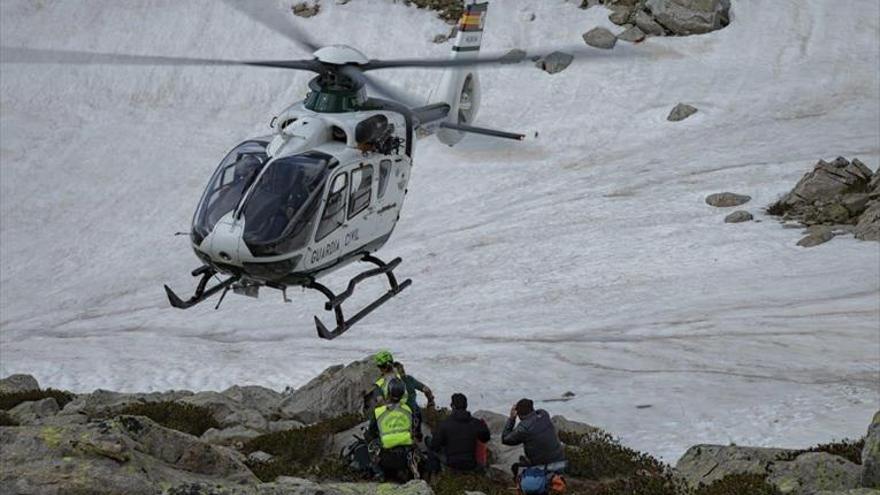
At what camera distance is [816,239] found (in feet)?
105

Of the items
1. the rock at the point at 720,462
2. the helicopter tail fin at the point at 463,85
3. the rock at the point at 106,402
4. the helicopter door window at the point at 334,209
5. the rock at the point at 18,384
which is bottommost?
the rock at the point at 18,384

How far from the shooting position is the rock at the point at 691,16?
48344 millimetres

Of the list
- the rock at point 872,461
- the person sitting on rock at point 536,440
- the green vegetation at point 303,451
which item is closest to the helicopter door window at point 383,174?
the green vegetation at point 303,451

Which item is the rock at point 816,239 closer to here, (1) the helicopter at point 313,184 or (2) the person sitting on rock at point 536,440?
(1) the helicopter at point 313,184

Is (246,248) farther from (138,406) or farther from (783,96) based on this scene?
(783,96)

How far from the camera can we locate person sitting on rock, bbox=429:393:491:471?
1407 cm


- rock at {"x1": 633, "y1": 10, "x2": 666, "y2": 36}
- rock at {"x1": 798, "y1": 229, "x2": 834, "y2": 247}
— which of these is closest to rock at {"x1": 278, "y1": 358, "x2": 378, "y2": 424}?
rock at {"x1": 798, "y1": 229, "x2": 834, "y2": 247}

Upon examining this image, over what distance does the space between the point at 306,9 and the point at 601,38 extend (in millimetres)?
12730

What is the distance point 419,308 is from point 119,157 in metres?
17.5

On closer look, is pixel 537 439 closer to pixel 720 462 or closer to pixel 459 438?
pixel 459 438

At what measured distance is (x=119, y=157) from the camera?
145 feet

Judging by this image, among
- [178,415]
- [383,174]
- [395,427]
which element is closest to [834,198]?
[383,174]

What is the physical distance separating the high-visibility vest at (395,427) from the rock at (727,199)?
2430 cm

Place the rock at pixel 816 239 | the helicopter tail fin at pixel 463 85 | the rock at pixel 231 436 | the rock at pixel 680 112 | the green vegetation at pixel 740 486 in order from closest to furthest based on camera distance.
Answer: the green vegetation at pixel 740 486 → the rock at pixel 231 436 → the helicopter tail fin at pixel 463 85 → the rock at pixel 816 239 → the rock at pixel 680 112
